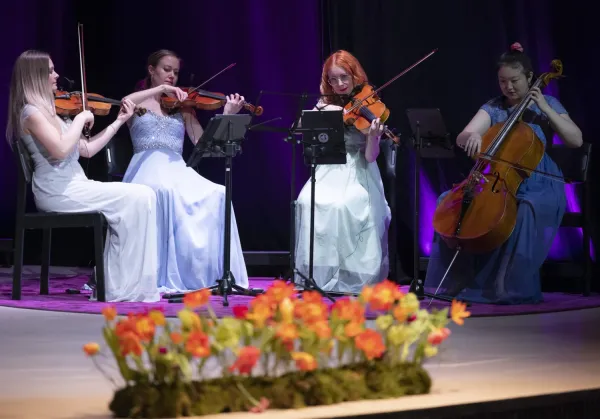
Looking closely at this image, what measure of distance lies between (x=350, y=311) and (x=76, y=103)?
3.22m

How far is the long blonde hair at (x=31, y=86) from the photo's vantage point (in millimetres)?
4844

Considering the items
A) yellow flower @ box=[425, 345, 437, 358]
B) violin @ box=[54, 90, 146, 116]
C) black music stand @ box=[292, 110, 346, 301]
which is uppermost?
violin @ box=[54, 90, 146, 116]

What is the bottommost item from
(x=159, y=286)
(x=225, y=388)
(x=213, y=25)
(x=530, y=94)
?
(x=159, y=286)

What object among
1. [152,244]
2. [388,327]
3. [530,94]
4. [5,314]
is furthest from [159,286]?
[388,327]

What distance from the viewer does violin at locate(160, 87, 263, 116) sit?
5.32 m

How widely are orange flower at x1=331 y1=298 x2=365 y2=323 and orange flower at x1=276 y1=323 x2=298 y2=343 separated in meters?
0.13

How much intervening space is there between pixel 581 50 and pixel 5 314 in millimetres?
3301

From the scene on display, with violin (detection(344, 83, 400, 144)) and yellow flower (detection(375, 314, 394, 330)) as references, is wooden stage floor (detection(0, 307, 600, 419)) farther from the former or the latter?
violin (detection(344, 83, 400, 144))

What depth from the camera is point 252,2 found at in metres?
6.46

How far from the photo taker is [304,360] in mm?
2096

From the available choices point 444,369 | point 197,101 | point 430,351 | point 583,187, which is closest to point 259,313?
point 430,351

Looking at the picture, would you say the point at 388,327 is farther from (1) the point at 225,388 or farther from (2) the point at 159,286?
(2) the point at 159,286

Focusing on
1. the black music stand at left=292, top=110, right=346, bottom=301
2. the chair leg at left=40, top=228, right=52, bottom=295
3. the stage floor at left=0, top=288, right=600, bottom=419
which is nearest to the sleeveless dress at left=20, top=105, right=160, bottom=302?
the chair leg at left=40, top=228, right=52, bottom=295

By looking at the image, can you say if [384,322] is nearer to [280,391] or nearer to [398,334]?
[398,334]
